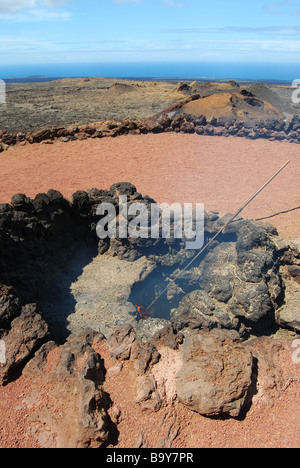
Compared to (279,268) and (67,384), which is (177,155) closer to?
(279,268)

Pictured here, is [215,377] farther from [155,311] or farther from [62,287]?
[62,287]

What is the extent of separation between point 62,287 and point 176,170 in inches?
242

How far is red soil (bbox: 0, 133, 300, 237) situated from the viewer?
9.08m

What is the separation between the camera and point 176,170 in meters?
11.2

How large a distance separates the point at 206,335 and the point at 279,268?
2896 millimetres

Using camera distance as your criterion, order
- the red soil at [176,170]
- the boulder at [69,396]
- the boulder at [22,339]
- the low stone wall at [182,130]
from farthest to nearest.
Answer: the low stone wall at [182,130]
the red soil at [176,170]
the boulder at [22,339]
the boulder at [69,396]

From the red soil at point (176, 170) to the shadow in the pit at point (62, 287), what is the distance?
7.27 ft

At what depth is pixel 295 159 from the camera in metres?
12.2

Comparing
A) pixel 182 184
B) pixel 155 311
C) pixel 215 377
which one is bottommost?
pixel 155 311

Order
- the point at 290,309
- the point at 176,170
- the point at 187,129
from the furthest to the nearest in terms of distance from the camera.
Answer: the point at 187,129 < the point at 176,170 < the point at 290,309

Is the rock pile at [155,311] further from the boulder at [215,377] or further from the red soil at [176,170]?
the red soil at [176,170]

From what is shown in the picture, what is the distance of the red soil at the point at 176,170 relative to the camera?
29.8 feet

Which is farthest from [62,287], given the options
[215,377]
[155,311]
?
[215,377]

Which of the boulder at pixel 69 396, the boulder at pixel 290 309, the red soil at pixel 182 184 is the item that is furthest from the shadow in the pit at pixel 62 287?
the boulder at pixel 290 309
